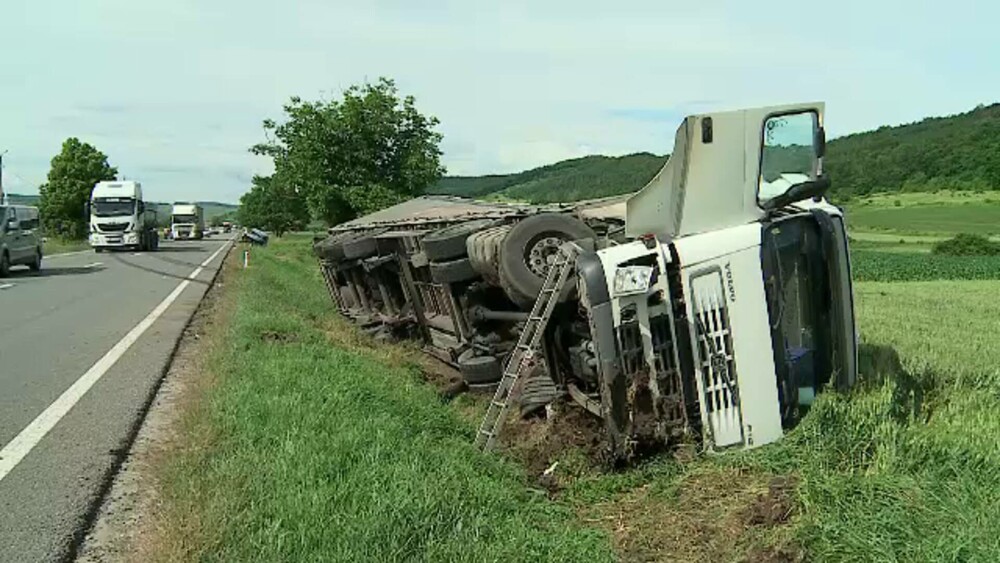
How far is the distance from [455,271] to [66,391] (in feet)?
11.3

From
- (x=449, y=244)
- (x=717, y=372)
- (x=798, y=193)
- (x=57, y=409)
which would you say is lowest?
(x=57, y=409)

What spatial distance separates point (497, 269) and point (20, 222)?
21.5 m

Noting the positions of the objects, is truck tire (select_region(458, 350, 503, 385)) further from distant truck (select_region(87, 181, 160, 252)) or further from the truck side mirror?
distant truck (select_region(87, 181, 160, 252))

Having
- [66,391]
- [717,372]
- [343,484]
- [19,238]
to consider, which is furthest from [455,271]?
[19,238]

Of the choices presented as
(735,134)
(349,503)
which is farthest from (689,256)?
(349,503)

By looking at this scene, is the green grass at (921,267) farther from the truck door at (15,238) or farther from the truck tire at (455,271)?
the truck tire at (455,271)

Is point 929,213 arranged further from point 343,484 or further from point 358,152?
point 343,484

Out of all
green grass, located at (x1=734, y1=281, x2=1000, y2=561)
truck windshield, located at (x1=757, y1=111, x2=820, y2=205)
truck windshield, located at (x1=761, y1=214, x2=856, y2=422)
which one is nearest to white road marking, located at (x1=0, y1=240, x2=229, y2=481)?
green grass, located at (x1=734, y1=281, x2=1000, y2=561)

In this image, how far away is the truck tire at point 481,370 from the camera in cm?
712

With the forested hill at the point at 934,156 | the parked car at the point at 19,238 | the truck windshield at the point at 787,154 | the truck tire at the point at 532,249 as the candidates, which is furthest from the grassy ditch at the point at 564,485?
the forested hill at the point at 934,156

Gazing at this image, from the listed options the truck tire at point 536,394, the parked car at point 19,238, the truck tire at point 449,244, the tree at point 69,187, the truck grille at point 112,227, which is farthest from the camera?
A: the tree at point 69,187

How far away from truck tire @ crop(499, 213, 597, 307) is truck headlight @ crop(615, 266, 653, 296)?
1307 millimetres

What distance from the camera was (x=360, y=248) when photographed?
437 inches

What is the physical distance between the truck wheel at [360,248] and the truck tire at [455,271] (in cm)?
351
